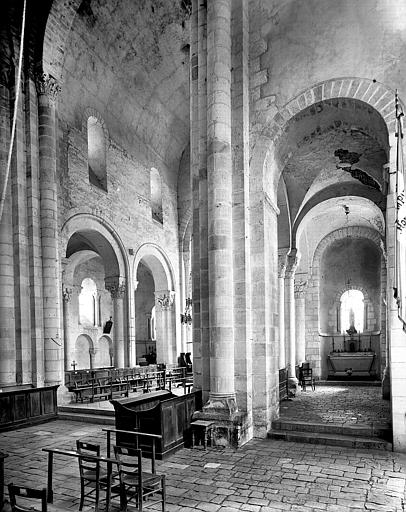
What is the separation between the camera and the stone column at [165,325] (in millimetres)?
22953

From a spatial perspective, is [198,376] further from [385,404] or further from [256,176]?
[385,404]

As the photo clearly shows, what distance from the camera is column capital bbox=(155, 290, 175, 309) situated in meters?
23.1

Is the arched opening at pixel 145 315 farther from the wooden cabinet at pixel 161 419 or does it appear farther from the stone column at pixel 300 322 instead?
the wooden cabinet at pixel 161 419

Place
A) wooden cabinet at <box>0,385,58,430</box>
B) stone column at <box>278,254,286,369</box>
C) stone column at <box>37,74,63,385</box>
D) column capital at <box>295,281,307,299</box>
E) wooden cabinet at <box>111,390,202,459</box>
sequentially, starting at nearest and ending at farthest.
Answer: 1. wooden cabinet at <box>111,390,202,459</box>
2. wooden cabinet at <box>0,385,58,430</box>
3. stone column at <box>37,74,63,385</box>
4. stone column at <box>278,254,286,369</box>
5. column capital at <box>295,281,307,299</box>

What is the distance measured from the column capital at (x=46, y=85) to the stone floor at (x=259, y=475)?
9841 mm

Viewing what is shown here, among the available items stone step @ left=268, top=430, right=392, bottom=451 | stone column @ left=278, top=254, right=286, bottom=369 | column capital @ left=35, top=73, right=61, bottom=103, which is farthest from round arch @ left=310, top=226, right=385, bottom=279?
column capital @ left=35, top=73, right=61, bottom=103

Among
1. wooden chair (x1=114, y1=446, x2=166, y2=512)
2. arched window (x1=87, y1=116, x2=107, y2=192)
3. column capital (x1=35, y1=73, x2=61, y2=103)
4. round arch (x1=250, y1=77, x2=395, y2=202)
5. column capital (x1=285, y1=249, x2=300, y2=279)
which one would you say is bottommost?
wooden chair (x1=114, y1=446, x2=166, y2=512)

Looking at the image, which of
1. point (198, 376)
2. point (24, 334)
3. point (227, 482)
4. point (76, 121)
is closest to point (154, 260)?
point (76, 121)

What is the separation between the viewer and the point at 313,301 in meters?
23.2

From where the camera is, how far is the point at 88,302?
27656 mm

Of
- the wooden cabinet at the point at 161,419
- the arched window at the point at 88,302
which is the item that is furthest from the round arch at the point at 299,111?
the arched window at the point at 88,302

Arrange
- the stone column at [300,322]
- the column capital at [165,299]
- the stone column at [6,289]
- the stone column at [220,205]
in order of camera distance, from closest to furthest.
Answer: the stone column at [220,205]
the stone column at [6,289]
the stone column at [300,322]
the column capital at [165,299]

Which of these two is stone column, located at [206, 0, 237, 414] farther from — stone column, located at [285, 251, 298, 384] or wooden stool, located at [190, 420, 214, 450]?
stone column, located at [285, 251, 298, 384]

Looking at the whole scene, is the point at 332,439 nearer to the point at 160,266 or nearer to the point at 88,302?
the point at 160,266
